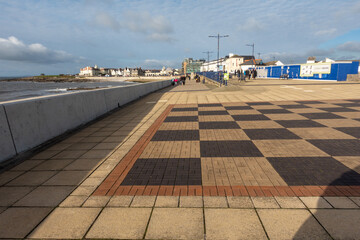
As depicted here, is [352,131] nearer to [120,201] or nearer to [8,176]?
[120,201]

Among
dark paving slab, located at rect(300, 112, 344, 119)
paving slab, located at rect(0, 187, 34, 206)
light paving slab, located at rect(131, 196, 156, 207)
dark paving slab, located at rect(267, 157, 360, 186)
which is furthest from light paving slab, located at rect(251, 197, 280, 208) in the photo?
dark paving slab, located at rect(300, 112, 344, 119)

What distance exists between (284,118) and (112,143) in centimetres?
676

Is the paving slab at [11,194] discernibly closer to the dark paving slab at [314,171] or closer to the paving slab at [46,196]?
the paving slab at [46,196]

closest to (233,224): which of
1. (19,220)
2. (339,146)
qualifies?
(19,220)

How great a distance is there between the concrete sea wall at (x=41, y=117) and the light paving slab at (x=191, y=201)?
422 centimetres

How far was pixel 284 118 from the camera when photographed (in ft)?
28.8

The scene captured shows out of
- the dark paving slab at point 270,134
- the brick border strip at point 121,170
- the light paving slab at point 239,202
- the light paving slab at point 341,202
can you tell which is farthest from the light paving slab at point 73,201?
the dark paving slab at point 270,134

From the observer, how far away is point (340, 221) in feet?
9.22

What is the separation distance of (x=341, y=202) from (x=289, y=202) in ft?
2.47

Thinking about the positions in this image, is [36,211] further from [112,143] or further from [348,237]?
[348,237]

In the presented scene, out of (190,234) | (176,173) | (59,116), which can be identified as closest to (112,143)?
(59,116)

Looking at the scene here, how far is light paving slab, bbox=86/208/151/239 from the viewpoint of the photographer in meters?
2.69

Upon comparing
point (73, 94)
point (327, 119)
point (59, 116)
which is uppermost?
point (73, 94)

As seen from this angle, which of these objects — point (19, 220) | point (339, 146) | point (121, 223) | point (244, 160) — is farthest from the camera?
point (339, 146)
